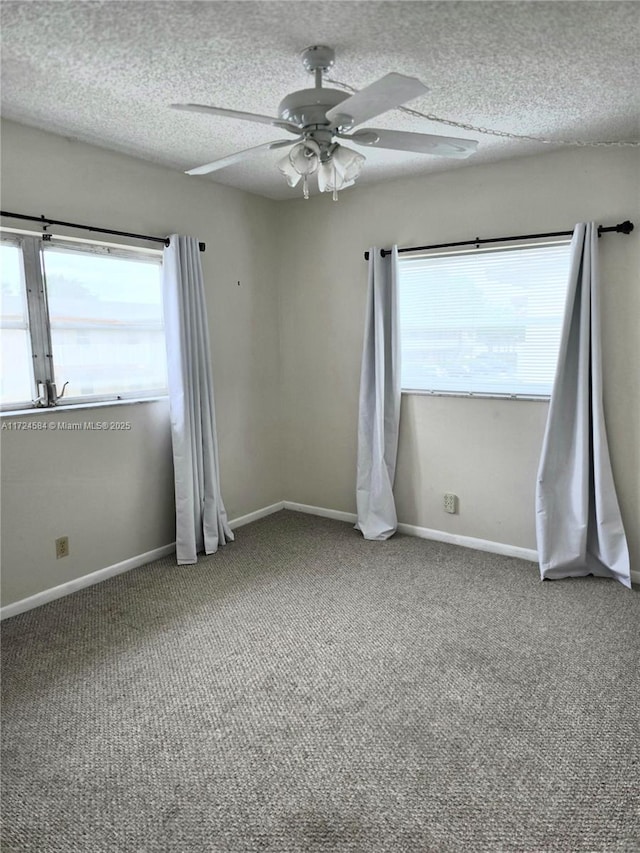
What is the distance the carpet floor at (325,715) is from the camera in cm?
171

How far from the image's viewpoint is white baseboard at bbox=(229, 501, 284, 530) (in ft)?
14.3

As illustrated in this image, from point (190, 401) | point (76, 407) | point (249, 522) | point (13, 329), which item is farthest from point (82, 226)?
point (249, 522)

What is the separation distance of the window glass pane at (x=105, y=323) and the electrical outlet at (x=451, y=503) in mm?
2102

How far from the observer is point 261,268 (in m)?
4.46

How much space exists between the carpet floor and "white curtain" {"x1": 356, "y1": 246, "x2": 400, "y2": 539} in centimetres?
71

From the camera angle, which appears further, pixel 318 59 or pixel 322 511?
pixel 322 511

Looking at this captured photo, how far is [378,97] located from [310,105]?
396 millimetres

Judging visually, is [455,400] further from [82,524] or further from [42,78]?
[42,78]

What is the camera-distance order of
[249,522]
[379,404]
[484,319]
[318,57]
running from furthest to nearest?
[249,522], [379,404], [484,319], [318,57]

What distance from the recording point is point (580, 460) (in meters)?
3.34

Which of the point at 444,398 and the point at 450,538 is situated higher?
the point at 444,398

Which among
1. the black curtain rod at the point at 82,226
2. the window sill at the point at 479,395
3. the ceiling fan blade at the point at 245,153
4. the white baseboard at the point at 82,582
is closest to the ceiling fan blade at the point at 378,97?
the ceiling fan blade at the point at 245,153

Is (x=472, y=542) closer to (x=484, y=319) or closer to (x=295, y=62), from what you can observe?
(x=484, y=319)

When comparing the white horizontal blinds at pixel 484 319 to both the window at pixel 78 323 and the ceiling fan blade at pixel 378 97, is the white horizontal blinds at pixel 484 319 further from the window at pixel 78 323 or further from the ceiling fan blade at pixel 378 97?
the ceiling fan blade at pixel 378 97
